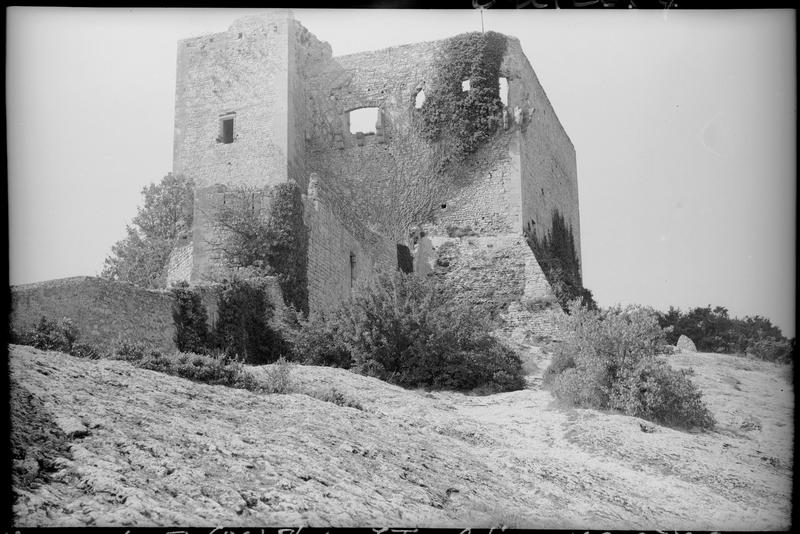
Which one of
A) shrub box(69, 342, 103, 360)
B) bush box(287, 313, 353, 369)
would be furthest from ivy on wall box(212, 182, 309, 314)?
shrub box(69, 342, 103, 360)

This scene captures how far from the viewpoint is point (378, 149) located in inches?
1049

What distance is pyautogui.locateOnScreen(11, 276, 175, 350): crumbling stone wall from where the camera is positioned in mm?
11656

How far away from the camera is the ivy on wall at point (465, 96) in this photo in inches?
1006

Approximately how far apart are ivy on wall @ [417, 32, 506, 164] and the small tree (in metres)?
7.06

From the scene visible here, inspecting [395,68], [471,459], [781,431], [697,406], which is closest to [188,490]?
[471,459]

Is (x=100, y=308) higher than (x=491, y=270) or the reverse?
the reverse

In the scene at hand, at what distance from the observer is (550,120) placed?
2848 cm

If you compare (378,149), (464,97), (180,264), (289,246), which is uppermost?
(464,97)

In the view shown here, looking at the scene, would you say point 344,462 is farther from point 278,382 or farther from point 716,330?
point 716,330

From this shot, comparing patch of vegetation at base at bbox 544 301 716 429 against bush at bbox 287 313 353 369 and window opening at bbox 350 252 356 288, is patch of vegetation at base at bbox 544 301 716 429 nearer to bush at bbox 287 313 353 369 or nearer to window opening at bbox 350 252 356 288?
bush at bbox 287 313 353 369

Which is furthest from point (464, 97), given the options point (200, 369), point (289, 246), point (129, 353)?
point (200, 369)

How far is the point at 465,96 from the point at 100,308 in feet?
50.6

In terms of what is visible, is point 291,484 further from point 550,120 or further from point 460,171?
point 550,120

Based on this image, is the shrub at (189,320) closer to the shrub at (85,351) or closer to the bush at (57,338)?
the bush at (57,338)
